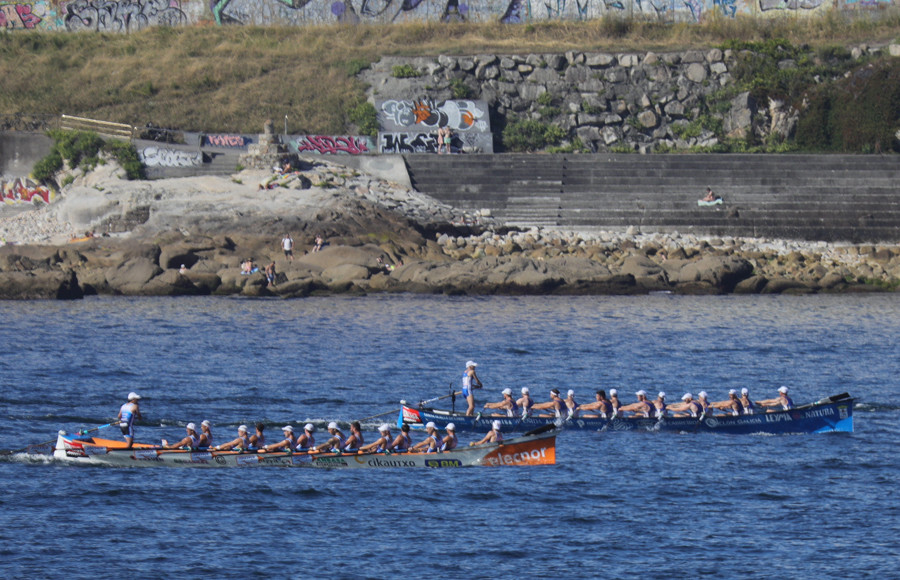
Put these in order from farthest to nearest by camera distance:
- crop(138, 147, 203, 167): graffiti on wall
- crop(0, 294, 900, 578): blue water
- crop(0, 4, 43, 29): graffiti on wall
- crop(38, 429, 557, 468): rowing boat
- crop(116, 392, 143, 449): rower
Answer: crop(0, 4, 43, 29): graffiti on wall
crop(138, 147, 203, 167): graffiti on wall
crop(116, 392, 143, 449): rower
crop(38, 429, 557, 468): rowing boat
crop(0, 294, 900, 578): blue water

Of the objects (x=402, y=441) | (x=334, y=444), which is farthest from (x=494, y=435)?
(x=334, y=444)

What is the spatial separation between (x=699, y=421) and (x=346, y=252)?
28.9m

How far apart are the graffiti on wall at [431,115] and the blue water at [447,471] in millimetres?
19886

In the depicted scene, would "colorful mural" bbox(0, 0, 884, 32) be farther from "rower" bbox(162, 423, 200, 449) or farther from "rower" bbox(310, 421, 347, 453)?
"rower" bbox(162, 423, 200, 449)

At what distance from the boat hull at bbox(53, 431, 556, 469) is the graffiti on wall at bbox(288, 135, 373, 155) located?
133ft

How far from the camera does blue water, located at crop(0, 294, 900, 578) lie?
23812mm

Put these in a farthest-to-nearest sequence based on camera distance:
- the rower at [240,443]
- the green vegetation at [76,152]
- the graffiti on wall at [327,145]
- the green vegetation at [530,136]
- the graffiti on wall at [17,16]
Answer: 1. the graffiti on wall at [17,16]
2. the green vegetation at [530,136]
3. the graffiti on wall at [327,145]
4. the green vegetation at [76,152]
5. the rower at [240,443]

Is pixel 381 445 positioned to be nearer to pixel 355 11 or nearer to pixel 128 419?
pixel 128 419

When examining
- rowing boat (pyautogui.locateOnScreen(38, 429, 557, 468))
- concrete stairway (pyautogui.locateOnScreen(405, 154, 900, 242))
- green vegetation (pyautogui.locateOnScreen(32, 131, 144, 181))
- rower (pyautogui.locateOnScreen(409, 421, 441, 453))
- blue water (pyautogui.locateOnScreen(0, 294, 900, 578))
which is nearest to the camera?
blue water (pyautogui.locateOnScreen(0, 294, 900, 578))

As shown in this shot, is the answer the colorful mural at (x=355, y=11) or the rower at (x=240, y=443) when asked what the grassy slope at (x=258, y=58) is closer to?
the colorful mural at (x=355, y=11)

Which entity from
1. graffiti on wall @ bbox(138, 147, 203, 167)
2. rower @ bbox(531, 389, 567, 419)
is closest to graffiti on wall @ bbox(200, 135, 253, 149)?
graffiti on wall @ bbox(138, 147, 203, 167)

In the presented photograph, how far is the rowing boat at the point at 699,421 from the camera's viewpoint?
33312 mm

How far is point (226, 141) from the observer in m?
69.8

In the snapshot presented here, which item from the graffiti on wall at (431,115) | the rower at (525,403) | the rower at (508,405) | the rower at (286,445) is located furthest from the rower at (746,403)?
the graffiti on wall at (431,115)
